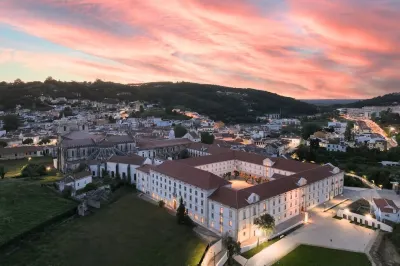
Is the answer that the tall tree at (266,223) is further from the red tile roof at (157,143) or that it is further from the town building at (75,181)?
the red tile roof at (157,143)

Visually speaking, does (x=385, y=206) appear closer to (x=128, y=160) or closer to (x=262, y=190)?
(x=262, y=190)

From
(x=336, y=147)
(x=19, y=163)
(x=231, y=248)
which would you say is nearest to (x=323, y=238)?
(x=231, y=248)

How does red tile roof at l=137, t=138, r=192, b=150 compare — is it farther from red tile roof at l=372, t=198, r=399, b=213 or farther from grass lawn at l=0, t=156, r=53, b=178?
red tile roof at l=372, t=198, r=399, b=213

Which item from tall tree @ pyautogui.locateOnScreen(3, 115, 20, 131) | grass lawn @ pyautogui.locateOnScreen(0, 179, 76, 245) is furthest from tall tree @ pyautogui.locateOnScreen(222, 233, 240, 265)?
tall tree @ pyautogui.locateOnScreen(3, 115, 20, 131)

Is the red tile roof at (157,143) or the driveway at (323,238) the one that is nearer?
the driveway at (323,238)

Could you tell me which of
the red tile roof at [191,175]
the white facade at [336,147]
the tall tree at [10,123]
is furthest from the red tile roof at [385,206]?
the tall tree at [10,123]
